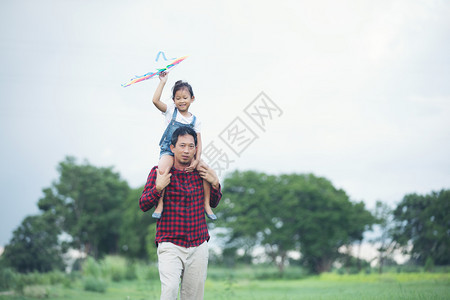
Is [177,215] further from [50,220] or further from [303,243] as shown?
[50,220]

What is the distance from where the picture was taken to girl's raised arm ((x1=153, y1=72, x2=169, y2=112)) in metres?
A: 5.19

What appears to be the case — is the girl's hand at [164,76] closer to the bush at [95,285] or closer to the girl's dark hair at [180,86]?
the girl's dark hair at [180,86]

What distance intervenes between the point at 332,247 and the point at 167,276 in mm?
31988

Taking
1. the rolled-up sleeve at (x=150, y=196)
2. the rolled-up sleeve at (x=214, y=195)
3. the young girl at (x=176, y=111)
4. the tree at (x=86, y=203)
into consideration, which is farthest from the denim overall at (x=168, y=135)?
the tree at (x=86, y=203)

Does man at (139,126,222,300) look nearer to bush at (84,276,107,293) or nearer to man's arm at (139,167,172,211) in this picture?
man's arm at (139,167,172,211)

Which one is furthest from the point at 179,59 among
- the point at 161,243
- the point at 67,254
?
the point at 67,254

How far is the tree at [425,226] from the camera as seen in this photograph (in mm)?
17672

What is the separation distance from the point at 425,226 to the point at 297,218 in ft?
53.0

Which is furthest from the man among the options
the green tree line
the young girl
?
the green tree line

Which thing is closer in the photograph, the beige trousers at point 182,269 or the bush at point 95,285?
the beige trousers at point 182,269

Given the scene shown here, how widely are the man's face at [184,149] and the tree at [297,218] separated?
1196 inches

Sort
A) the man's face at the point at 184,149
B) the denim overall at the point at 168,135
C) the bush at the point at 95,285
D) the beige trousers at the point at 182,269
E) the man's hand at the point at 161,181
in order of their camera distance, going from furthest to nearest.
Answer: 1. the bush at the point at 95,285
2. the denim overall at the point at 168,135
3. the man's face at the point at 184,149
4. the man's hand at the point at 161,181
5. the beige trousers at the point at 182,269

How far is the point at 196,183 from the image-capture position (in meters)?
4.75

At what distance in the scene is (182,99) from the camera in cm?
512
